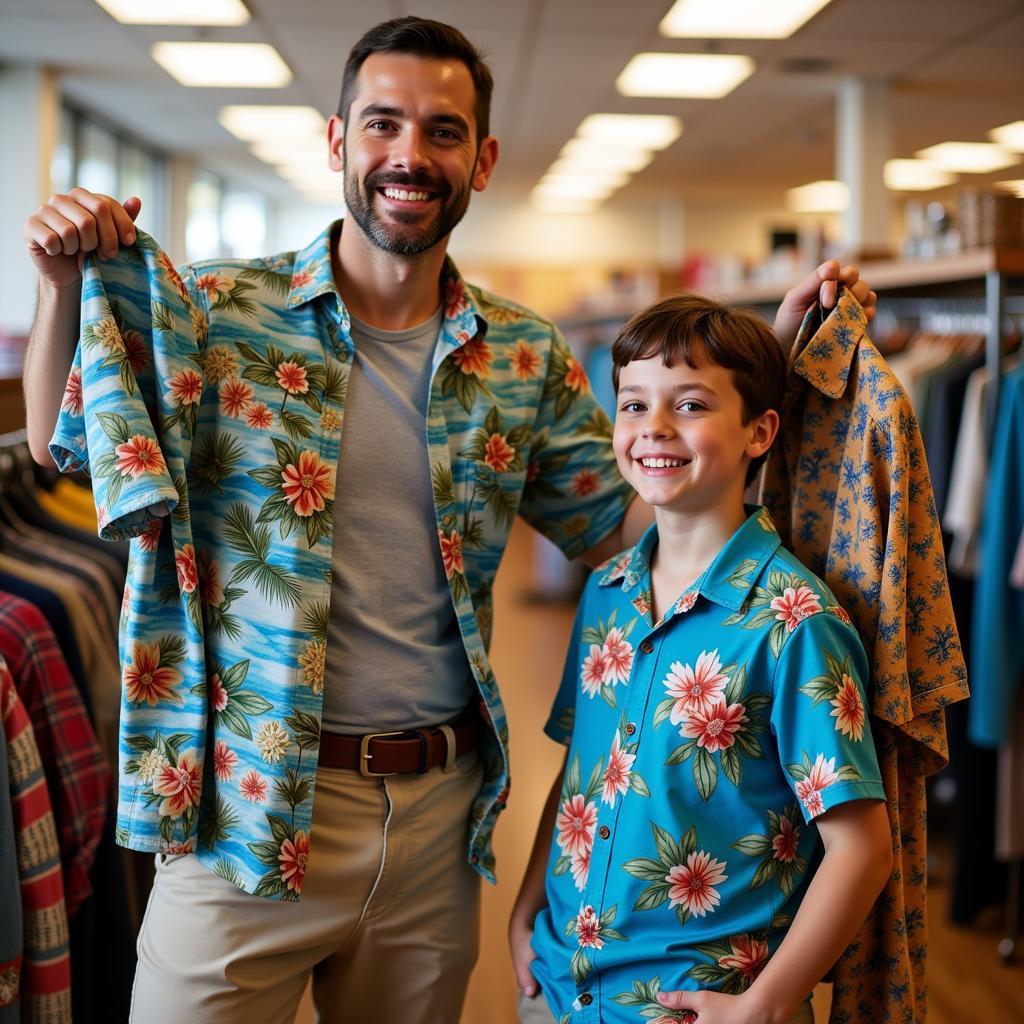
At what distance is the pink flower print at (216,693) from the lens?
1.46 metres

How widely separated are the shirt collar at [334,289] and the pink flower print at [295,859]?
0.70 metres

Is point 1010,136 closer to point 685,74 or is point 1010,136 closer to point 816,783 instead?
point 685,74

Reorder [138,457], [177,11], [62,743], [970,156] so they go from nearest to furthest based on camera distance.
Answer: [138,457], [62,743], [177,11], [970,156]

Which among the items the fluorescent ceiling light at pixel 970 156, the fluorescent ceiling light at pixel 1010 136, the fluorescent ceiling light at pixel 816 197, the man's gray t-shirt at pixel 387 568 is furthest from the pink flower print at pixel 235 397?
the fluorescent ceiling light at pixel 816 197

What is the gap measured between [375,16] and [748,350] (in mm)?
5332

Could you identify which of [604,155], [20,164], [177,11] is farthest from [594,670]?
[604,155]

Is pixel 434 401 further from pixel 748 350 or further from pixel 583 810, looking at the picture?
pixel 583 810

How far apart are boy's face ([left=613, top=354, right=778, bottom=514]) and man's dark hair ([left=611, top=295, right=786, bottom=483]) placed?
0.01m

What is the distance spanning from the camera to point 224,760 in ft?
4.78

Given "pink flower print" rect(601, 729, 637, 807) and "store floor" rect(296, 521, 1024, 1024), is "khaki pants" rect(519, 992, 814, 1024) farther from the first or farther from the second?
"store floor" rect(296, 521, 1024, 1024)

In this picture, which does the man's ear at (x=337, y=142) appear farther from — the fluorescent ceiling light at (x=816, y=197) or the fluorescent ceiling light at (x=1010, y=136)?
the fluorescent ceiling light at (x=816, y=197)

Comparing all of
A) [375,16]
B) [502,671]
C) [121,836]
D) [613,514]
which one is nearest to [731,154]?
[375,16]

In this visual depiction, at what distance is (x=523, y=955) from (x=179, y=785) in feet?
1.63

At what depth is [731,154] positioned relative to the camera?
10312mm
